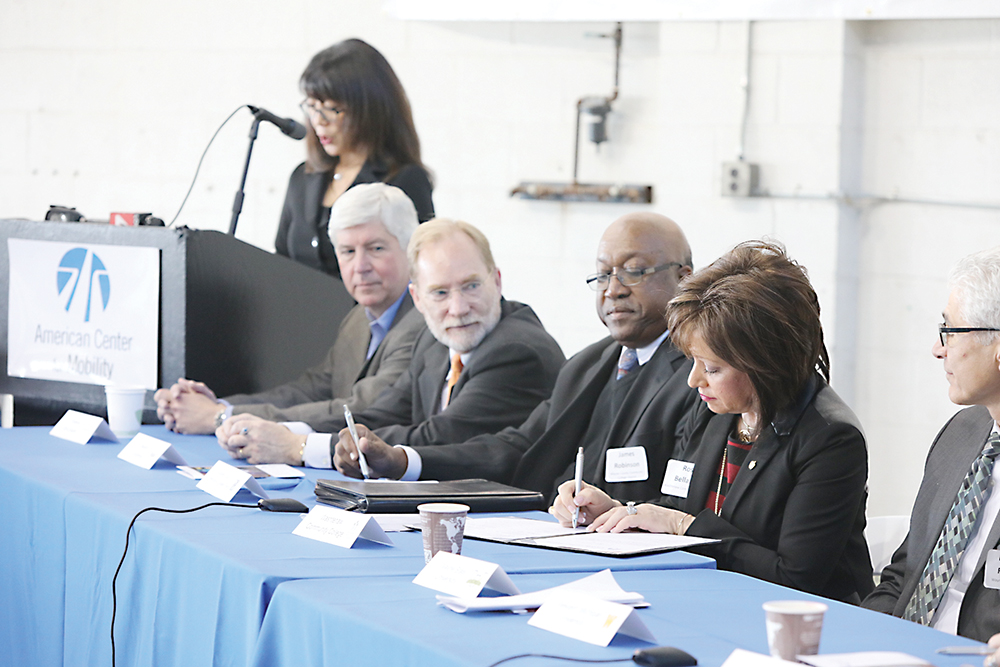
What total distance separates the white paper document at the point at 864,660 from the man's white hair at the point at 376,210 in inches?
93.8

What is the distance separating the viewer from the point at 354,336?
3.50 metres

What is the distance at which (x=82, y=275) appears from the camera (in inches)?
127

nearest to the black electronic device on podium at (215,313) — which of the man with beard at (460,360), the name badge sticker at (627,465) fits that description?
the man with beard at (460,360)

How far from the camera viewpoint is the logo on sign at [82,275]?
10.5 ft

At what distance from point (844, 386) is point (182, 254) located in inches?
92.2

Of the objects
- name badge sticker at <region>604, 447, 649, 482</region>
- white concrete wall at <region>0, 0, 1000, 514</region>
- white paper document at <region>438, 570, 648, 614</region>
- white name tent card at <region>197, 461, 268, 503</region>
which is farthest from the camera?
white concrete wall at <region>0, 0, 1000, 514</region>

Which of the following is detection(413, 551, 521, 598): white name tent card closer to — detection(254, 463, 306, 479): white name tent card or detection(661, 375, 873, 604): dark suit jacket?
detection(661, 375, 873, 604): dark suit jacket

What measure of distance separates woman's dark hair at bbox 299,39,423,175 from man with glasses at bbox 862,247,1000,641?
84.6 inches

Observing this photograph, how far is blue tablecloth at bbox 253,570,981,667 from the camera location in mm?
1283

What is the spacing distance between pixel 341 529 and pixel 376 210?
164 cm

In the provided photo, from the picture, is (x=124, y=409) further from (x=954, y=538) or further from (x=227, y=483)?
(x=954, y=538)

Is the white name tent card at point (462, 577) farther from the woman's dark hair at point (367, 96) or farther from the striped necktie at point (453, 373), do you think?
the woman's dark hair at point (367, 96)

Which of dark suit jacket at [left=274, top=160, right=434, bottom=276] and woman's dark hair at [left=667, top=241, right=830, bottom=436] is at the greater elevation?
dark suit jacket at [left=274, top=160, right=434, bottom=276]

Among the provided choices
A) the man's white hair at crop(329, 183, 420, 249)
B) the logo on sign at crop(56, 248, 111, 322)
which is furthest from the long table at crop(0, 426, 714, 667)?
the man's white hair at crop(329, 183, 420, 249)
